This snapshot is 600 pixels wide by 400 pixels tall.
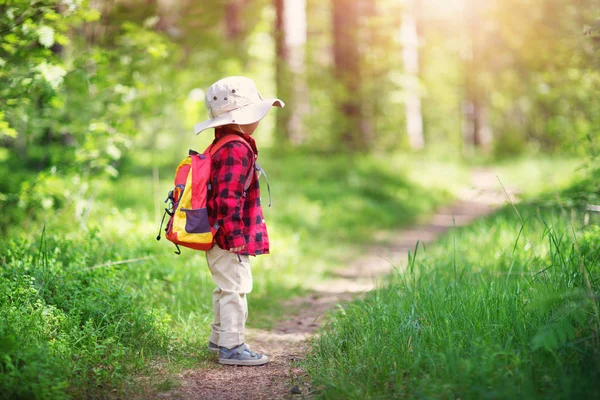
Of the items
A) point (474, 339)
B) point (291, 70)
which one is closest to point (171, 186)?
point (291, 70)

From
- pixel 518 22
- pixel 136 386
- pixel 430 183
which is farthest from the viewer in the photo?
pixel 430 183

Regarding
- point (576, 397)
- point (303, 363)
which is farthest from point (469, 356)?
point (303, 363)

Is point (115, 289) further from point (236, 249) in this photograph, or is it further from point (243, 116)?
point (243, 116)

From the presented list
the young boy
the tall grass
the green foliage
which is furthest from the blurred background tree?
the young boy

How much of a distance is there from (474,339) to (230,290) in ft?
5.75

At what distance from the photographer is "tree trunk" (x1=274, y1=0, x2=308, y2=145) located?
42.9 ft

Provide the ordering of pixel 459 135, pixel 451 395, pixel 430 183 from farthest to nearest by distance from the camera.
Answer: pixel 459 135
pixel 430 183
pixel 451 395

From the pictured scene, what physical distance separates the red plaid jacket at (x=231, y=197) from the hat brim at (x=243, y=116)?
Answer: 0.13m

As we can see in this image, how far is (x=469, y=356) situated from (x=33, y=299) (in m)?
2.96

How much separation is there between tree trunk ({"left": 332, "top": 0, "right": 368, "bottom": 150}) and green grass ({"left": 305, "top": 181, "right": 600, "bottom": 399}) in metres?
9.80

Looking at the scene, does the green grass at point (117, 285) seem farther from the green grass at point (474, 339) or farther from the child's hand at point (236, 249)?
the green grass at point (474, 339)

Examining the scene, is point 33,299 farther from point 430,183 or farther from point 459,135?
point 459,135

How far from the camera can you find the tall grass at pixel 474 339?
3.02 meters

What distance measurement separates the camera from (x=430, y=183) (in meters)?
15.2
